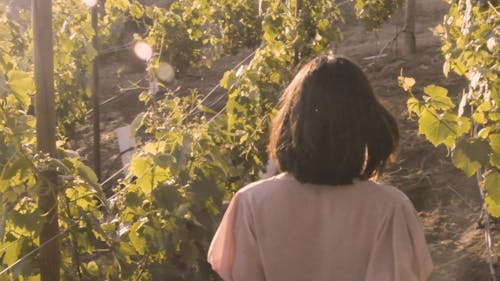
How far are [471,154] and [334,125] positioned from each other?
3.16 feet

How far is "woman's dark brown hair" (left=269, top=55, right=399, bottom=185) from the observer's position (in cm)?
170

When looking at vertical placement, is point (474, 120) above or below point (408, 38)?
above

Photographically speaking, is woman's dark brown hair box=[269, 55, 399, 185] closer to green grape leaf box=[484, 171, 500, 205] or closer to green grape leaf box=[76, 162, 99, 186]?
green grape leaf box=[76, 162, 99, 186]

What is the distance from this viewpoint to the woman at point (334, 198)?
67.4 inches

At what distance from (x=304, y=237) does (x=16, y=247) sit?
3.01 feet

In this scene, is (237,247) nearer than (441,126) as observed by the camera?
Yes

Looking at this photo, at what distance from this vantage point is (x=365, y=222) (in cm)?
173

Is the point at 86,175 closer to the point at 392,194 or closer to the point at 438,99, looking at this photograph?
the point at 392,194

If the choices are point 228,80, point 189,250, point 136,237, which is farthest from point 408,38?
point 136,237

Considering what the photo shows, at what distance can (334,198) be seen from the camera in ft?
5.70

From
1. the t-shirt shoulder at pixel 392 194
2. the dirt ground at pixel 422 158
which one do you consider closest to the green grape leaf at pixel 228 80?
the dirt ground at pixel 422 158

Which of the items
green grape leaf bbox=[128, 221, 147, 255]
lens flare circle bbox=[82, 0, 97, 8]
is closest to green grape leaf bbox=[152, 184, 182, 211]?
green grape leaf bbox=[128, 221, 147, 255]

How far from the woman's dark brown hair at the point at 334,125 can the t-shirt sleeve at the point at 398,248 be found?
0.42 feet

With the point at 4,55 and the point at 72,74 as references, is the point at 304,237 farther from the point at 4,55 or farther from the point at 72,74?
the point at 72,74
